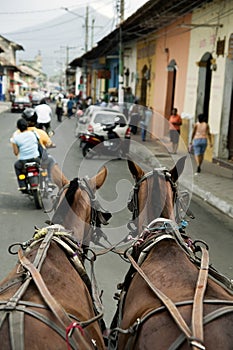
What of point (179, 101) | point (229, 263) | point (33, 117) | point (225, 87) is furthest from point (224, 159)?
point (229, 263)

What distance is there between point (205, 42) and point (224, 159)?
4.11 m

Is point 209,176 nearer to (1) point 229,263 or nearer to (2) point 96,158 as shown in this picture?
(2) point 96,158

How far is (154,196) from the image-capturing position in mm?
3592

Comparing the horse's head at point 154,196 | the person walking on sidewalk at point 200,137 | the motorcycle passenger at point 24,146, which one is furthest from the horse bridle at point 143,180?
the person walking on sidewalk at point 200,137

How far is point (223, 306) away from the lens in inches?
90.1

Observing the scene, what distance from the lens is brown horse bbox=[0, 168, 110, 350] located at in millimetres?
2129

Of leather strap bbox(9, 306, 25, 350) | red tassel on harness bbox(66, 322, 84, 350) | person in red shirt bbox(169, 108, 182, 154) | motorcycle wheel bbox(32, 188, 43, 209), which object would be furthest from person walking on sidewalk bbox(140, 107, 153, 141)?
leather strap bbox(9, 306, 25, 350)

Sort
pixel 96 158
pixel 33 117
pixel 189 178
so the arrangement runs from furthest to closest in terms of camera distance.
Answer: pixel 96 158 < pixel 189 178 < pixel 33 117

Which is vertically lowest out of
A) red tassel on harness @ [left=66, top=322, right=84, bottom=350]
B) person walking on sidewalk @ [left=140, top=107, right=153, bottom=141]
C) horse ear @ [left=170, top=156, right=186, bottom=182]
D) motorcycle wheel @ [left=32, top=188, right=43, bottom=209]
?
motorcycle wheel @ [left=32, top=188, right=43, bottom=209]

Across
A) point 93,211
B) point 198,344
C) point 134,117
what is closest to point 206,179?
point 93,211

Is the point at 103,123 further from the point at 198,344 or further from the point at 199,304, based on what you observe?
the point at 198,344

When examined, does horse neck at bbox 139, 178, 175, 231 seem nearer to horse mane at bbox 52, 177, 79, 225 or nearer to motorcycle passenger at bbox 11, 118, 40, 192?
horse mane at bbox 52, 177, 79, 225

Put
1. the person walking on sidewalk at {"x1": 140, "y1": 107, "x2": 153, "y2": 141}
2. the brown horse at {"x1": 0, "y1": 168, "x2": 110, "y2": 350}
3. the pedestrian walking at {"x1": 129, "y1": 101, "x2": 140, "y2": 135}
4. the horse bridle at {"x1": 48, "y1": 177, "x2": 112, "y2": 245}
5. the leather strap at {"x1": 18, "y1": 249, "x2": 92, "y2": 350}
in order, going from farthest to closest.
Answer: the pedestrian walking at {"x1": 129, "y1": 101, "x2": 140, "y2": 135} → the person walking on sidewalk at {"x1": 140, "y1": 107, "x2": 153, "y2": 141} → the horse bridle at {"x1": 48, "y1": 177, "x2": 112, "y2": 245} → the leather strap at {"x1": 18, "y1": 249, "x2": 92, "y2": 350} → the brown horse at {"x1": 0, "y1": 168, "x2": 110, "y2": 350}

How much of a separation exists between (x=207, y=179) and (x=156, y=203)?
26.8 ft
